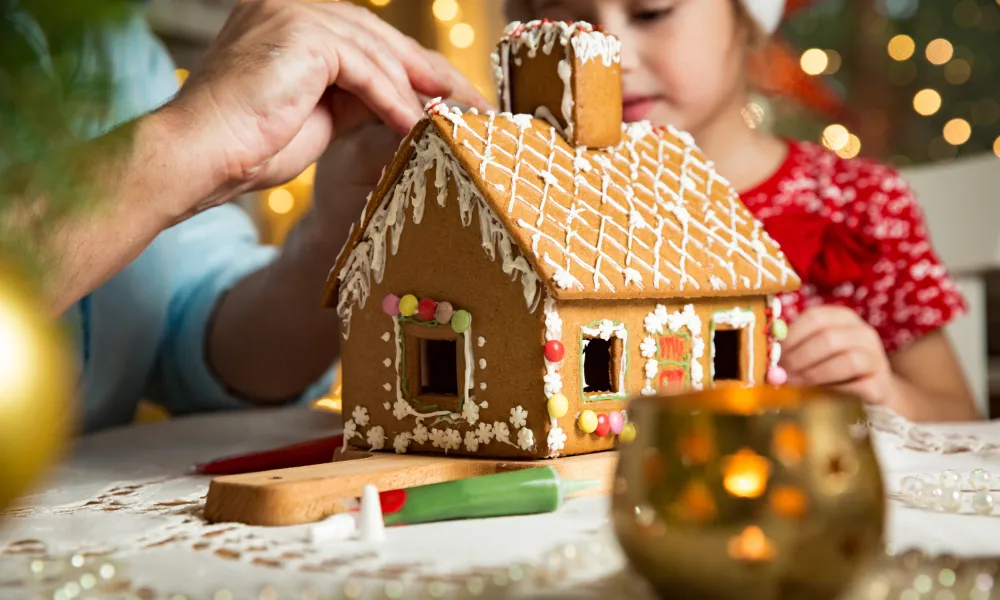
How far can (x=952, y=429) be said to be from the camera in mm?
1081

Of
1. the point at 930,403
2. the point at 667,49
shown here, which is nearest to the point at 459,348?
the point at 667,49

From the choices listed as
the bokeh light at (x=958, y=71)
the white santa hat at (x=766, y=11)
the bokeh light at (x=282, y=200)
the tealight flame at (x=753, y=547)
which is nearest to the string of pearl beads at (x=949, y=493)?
the tealight flame at (x=753, y=547)

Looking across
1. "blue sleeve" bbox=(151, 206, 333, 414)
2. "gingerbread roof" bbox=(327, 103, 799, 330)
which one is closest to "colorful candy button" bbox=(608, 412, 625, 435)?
"gingerbread roof" bbox=(327, 103, 799, 330)

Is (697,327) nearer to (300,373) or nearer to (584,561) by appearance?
(584,561)

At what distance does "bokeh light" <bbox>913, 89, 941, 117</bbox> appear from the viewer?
3205 mm

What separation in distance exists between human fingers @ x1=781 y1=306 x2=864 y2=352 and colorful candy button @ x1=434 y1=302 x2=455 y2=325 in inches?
19.3

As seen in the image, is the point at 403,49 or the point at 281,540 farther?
the point at 403,49

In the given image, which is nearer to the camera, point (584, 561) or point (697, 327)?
point (584, 561)

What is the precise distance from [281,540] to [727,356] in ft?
1.76

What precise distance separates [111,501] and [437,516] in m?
0.30

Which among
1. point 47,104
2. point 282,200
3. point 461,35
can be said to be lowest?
point 47,104

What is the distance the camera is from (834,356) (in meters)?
1.12

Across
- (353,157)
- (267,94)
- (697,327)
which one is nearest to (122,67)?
(353,157)

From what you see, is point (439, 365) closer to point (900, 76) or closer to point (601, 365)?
point (601, 365)
